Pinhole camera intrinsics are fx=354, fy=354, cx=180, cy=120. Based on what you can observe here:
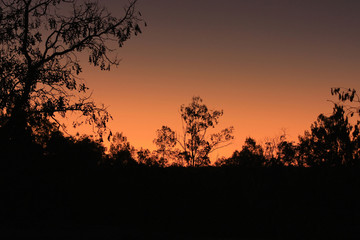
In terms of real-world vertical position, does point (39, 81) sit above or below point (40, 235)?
above

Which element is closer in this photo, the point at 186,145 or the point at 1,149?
the point at 1,149

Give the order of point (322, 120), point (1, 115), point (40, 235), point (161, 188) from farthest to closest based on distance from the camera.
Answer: point (322, 120), point (161, 188), point (1, 115), point (40, 235)

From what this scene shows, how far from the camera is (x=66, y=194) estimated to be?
49.6 ft

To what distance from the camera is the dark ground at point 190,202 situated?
46.3 feet

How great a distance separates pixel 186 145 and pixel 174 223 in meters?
29.3

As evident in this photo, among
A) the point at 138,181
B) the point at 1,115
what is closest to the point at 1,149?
the point at 1,115

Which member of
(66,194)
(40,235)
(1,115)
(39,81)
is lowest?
(40,235)

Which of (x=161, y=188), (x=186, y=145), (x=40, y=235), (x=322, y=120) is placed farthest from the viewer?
(x=322, y=120)

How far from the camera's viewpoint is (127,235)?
12.5 metres

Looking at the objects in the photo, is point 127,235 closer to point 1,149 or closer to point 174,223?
point 174,223

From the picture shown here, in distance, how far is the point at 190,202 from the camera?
48.8 feet

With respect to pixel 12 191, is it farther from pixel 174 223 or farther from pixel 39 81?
pixel 174 223

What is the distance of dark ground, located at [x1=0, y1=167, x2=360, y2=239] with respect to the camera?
1412cm

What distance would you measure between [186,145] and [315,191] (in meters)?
29.4
